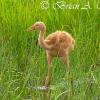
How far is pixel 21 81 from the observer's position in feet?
13.4

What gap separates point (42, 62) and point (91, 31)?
2.59ft

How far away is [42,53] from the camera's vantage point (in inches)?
179

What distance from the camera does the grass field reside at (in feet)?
12.5

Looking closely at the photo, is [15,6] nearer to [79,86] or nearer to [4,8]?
[4,8]

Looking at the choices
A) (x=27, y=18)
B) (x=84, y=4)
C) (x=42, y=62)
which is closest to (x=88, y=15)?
(x=84, y=4)

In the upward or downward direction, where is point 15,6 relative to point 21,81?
upward
